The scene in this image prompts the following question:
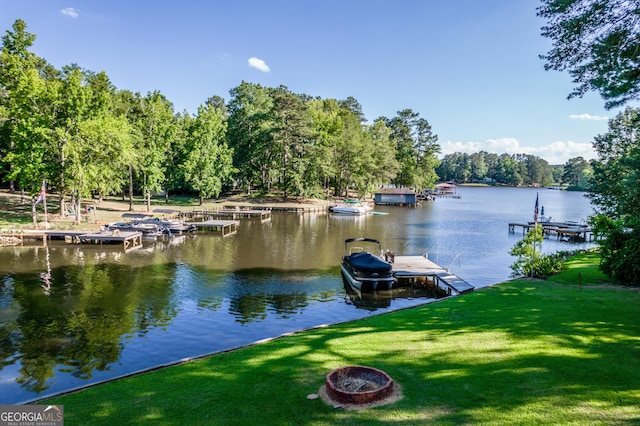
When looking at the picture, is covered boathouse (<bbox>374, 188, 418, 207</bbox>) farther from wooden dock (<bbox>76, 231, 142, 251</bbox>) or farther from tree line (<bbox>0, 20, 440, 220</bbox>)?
wooden dock (<bbox>76, 231, 142, 251</bbox>)

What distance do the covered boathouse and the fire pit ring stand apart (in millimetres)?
84215

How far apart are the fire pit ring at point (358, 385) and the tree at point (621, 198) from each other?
1206 centimetres

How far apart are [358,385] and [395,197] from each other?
86.5 metres

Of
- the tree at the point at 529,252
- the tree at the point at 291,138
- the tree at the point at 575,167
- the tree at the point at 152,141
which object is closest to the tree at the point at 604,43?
the tree at the point at 529,252

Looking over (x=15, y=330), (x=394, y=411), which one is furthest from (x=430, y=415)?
(x=15, y=330)

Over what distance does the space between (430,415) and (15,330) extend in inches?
718

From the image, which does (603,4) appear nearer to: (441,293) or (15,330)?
(441,293)

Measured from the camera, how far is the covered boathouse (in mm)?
91625

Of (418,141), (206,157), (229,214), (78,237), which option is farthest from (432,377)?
(418,141)

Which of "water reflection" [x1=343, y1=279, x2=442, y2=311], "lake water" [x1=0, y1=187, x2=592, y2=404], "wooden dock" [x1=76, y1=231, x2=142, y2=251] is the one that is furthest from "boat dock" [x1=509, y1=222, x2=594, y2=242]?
"wooden dock" [x1=76, y1=231, x2=142, y2=251]

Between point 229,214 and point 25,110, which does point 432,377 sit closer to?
point 25,110

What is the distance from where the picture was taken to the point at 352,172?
89.4 m

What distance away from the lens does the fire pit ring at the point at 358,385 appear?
316 inches

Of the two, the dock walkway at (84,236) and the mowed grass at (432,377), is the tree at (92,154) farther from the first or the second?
the mowed grass at (432,377)
